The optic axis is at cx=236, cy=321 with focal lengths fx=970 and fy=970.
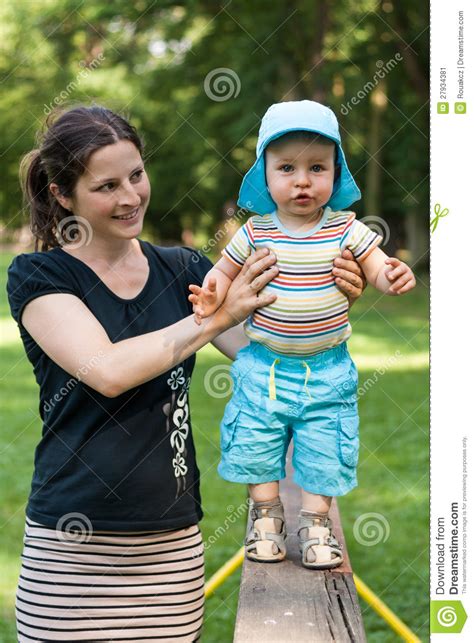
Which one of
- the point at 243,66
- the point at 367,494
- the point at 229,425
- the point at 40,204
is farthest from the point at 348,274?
the point at 243,66

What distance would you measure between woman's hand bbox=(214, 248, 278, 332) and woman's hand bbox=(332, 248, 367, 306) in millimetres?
159

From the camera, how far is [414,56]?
16.5m

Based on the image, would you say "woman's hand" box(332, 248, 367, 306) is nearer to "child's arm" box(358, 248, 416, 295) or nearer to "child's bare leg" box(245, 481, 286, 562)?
"child's arm" box(358, 248, 416, 295)

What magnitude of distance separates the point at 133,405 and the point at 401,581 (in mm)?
3537

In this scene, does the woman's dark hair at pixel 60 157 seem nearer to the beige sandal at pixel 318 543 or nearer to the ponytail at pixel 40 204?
the ponytail at pixel 40 204

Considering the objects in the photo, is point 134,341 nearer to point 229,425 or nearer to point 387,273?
point 229,425

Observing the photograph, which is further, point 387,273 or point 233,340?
point 233,340

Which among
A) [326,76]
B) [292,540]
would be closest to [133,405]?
[292,540]

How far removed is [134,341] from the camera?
2.54 m

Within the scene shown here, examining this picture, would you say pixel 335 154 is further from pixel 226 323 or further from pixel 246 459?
pixel 246 459

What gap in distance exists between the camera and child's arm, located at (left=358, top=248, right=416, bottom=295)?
2.43 metres

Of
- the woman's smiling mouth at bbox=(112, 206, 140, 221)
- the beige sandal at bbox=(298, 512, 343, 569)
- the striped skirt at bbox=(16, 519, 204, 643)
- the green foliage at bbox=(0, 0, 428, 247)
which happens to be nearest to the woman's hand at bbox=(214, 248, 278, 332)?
the woman's smiling mouth at bbox=(112, 206, 140, 221)

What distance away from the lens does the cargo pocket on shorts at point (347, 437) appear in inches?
98.2

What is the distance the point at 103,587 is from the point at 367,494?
189 inches
